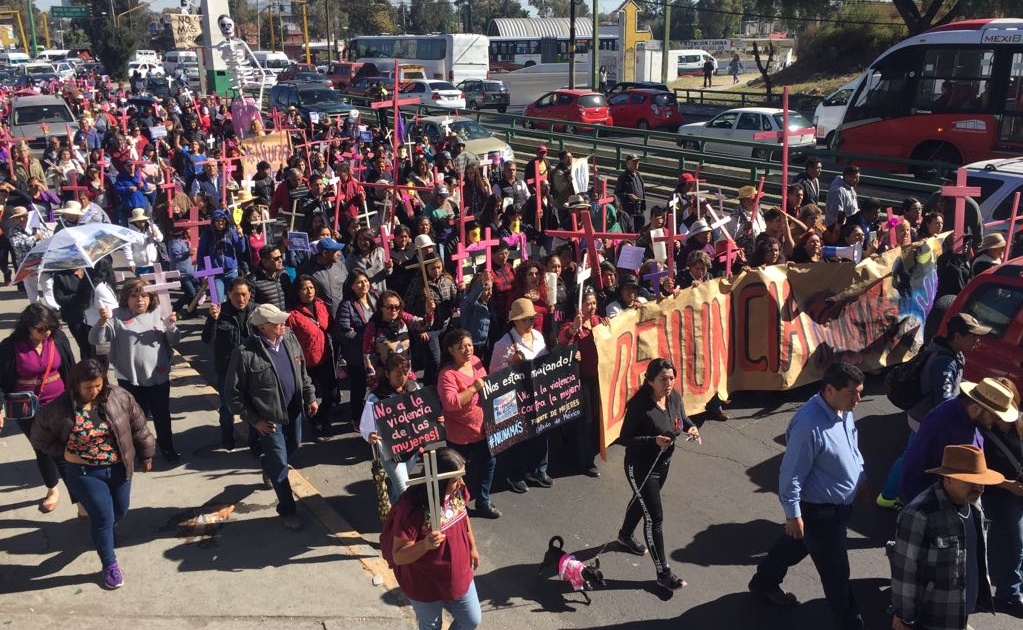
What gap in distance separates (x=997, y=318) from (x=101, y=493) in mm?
6346

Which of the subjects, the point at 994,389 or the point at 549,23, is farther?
the point at 549,23

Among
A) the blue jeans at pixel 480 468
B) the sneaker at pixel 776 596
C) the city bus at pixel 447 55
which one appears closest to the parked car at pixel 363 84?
the city bus at pixel 447 55

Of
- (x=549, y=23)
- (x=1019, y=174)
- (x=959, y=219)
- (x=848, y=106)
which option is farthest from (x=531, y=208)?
(x=549, y=23)

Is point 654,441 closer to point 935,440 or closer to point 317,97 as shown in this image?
point 935,440

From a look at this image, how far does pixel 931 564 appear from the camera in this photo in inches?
162

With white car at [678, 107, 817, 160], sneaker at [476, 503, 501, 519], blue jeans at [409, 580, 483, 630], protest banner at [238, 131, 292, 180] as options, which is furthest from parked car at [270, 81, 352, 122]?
blue jeans at [409, 580, 483, 630]

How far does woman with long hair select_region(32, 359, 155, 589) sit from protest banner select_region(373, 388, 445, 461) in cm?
152

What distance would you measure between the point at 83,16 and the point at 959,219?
253 ft

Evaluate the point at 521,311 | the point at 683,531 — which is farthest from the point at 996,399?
the point at 521,311

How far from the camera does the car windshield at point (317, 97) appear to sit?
99.9ft

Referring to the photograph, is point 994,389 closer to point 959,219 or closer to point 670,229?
point 670,229

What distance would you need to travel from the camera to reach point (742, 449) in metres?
7.72

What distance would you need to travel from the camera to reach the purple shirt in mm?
5031

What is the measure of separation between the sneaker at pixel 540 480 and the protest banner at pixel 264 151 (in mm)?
10805
